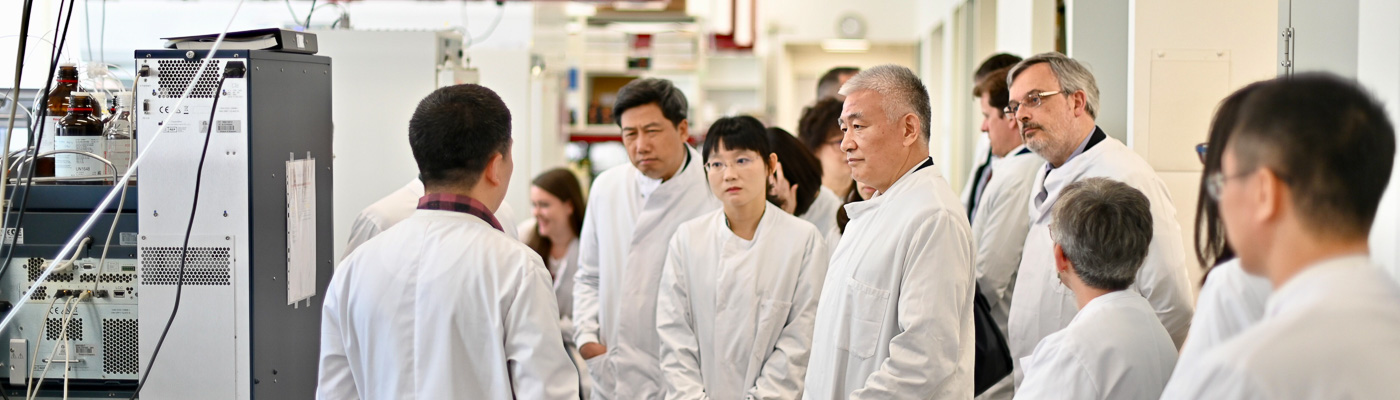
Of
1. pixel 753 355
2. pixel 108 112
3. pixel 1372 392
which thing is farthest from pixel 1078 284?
pixel 108 112

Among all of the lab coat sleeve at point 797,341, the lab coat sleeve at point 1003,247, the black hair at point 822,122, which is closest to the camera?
the lab coat sleeve at point 797,341

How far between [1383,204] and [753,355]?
1257 mm

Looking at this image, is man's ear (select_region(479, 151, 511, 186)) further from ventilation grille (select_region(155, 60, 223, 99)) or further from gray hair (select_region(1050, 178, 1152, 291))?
gray hair (select_region(1050, 178, 1152, 291))

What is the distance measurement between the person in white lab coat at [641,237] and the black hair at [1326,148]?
1.84m

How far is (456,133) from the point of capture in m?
1.49

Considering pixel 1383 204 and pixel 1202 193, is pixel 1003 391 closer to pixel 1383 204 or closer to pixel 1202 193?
pixel 1383 204

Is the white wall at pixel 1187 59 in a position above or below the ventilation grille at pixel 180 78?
above

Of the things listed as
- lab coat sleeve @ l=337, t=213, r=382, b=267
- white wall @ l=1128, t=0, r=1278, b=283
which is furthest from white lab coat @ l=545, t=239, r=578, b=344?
white wall @ l=1128, t=0, r=1278, b=283

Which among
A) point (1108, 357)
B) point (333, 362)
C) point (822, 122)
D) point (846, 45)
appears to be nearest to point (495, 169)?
point (333, 362)

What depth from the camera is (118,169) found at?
1.90 meters

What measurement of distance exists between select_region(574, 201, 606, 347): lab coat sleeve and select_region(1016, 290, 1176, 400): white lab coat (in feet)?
5.00

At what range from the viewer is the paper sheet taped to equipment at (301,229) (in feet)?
6.18

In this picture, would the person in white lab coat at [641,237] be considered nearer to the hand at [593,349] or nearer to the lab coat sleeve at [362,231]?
the hand at [593,349]

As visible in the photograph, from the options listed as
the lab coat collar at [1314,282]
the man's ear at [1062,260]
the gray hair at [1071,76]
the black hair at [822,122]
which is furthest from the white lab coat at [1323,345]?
the black hair at [822,122]
